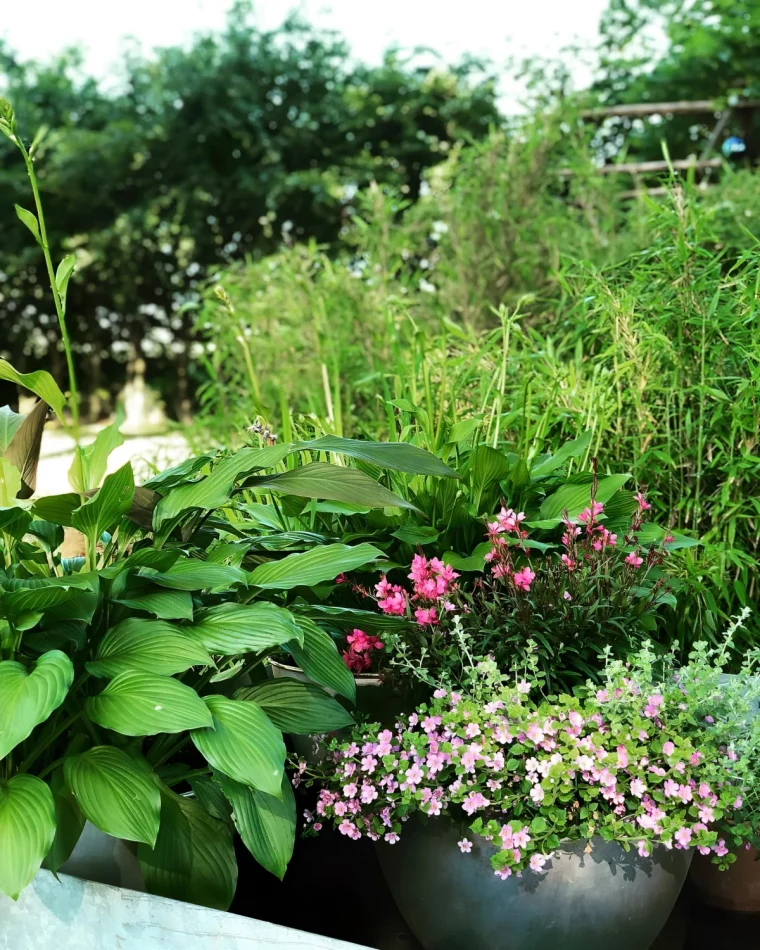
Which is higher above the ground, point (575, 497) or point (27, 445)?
point (27, 445)

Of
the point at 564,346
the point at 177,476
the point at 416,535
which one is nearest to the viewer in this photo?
the point at 177,476

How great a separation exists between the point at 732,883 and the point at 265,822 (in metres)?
0.74

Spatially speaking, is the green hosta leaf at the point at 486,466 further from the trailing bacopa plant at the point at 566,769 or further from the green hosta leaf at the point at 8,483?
the green hosta leaf at the point at 8,483

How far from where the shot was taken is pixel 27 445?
1372 mm

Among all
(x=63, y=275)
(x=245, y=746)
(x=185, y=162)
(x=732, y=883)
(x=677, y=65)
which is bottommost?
(x=732, y=883)

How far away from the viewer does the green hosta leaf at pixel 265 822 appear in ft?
3.61

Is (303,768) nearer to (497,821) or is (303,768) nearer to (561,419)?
(497,821)

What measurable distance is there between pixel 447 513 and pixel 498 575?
0.26m

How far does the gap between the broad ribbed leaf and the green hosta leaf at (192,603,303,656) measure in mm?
406

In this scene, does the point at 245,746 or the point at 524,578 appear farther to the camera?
the point at 524,578

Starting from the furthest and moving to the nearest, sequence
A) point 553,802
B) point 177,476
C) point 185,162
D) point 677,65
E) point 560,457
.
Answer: point 185,162, point 677,65, point 560,457, point 177,476, point 553,802

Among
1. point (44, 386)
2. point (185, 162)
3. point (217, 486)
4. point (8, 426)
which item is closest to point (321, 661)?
point (217, 486)

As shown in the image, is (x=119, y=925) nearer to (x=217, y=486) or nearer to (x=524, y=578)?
(x=217, y=486)

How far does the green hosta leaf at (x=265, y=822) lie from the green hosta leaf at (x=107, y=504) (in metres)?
0.37
